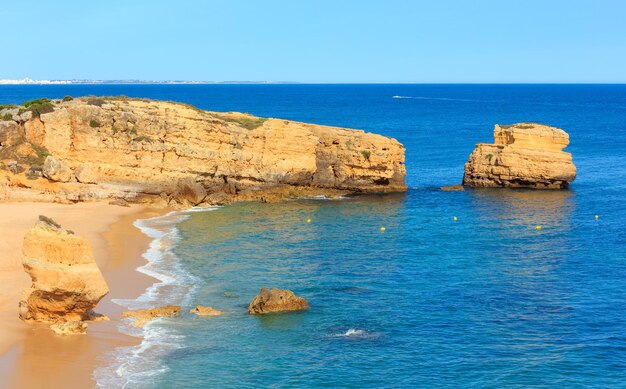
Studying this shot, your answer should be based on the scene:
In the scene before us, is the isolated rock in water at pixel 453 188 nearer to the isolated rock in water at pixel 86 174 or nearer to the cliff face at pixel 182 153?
the cliff face at pixel 182 153

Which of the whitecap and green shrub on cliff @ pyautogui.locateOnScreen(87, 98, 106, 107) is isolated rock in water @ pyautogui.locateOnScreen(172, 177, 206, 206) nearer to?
green shrub on cliff @ pyautogui.locateOnScreen(87, 98, 106, 107)

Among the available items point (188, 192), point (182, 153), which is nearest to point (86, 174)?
point (182, 153)

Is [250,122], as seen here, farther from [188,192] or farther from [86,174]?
[86,174]

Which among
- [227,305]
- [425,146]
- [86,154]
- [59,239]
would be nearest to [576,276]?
[227,305]

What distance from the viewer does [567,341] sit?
32.0m

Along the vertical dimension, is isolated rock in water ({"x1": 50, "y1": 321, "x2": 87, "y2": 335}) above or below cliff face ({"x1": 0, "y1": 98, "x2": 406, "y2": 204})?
below

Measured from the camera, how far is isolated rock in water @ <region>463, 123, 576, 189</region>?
72.4 metres

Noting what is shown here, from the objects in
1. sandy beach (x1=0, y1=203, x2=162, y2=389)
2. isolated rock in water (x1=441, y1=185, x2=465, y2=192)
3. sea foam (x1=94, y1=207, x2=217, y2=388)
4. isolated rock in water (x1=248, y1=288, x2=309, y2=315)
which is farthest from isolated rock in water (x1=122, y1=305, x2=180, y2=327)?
isolated rock in water (x1=441, y1=185, x2=465, y2=192)

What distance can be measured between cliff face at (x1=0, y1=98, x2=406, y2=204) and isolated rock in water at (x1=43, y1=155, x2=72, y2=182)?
0.24 ft

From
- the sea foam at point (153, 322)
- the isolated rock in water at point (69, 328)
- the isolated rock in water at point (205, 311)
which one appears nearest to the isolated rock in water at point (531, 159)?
Answer: the sea foam at point (153, 322)

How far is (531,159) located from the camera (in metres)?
72.5

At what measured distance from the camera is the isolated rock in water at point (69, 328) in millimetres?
31016

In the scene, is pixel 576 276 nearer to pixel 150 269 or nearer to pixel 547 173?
pixel 150 269

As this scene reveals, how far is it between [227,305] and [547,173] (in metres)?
44.3
